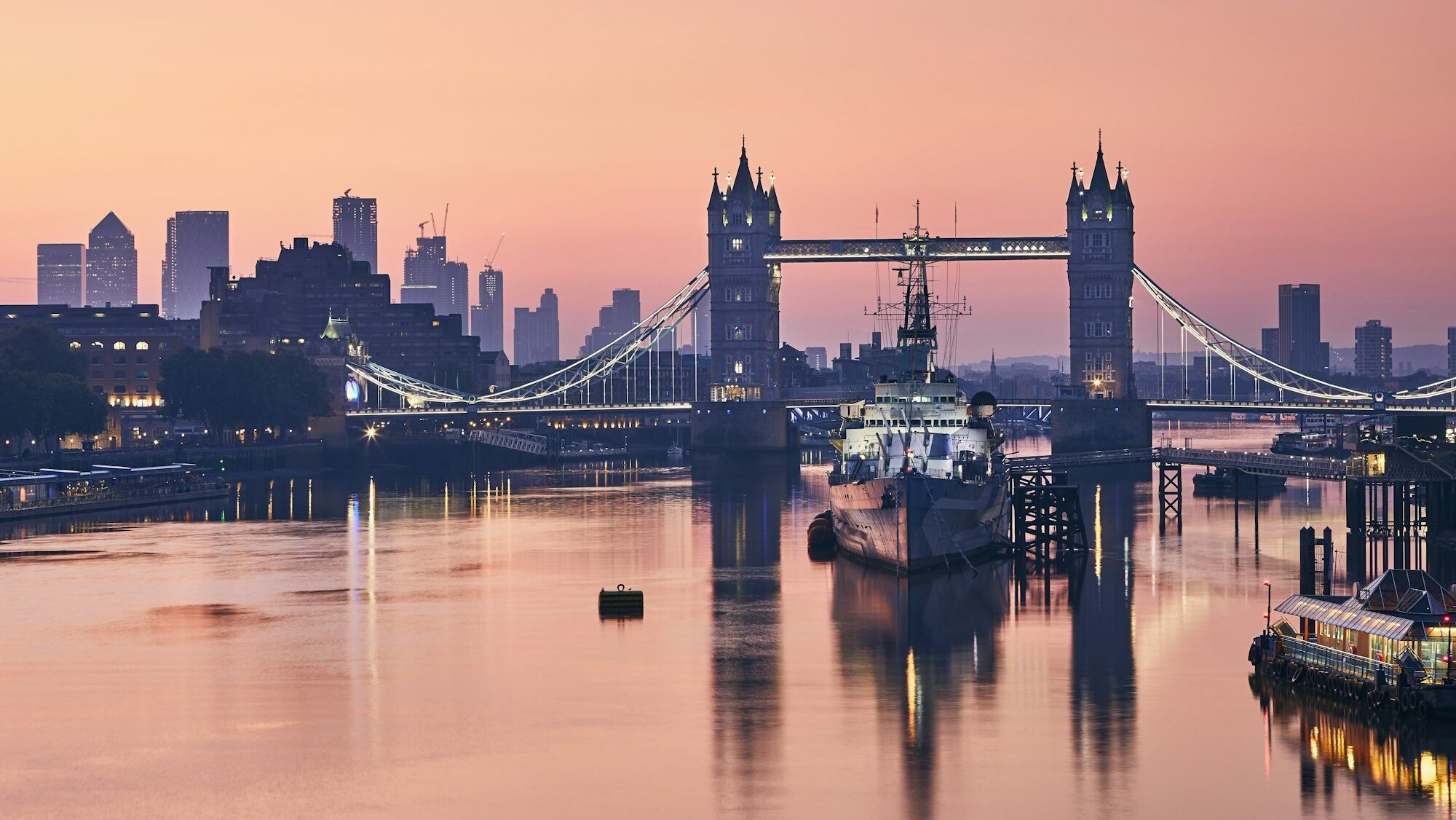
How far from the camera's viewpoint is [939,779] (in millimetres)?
41250

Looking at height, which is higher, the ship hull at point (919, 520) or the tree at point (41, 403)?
the tree at point (41, 403)

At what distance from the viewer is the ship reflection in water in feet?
129

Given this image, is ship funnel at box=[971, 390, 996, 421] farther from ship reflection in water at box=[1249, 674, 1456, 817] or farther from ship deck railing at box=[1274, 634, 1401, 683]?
ship reflection in water at box=[1249, 674, 1456, 817]

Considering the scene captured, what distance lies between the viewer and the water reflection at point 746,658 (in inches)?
1642

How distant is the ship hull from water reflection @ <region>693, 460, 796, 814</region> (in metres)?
4.06

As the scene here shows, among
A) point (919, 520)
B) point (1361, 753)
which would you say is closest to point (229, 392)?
point (919, 520)

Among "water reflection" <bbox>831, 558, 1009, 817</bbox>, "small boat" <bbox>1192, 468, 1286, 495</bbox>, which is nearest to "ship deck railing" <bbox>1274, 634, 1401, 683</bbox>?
"water reflection" <bbox>831, 558, 1009, 817</bbox>

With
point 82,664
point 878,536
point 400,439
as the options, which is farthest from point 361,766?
point 400,439

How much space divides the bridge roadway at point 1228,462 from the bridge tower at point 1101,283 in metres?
78.6

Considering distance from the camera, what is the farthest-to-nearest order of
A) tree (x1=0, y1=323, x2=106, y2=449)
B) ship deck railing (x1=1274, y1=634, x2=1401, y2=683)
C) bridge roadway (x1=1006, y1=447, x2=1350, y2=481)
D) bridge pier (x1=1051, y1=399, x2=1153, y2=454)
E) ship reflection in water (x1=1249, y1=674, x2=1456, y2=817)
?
bridge pier (x1=1051, y1=399, x2=1153, y2=454) < tree (x1=0, y1=323, x2=106, y2=449) < bridge roadway (x1=1006, y1=447, x2=1350, y2=481) < ship deck railing (x1=1274, y1=634, x2=1401, y2=683) < ship reflection in water (x1=1249, y1=674, x2=1456, y2=817)

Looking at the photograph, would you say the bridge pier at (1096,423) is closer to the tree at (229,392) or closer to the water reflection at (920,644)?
the tree at (229,392)

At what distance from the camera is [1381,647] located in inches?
1826

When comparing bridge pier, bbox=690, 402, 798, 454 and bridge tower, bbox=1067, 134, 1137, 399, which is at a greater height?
bridge tower, bbox=1067, 134, 1137, 399

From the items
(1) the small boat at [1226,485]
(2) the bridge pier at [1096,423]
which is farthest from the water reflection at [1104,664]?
(2) the bridge pier at [1096,423]
